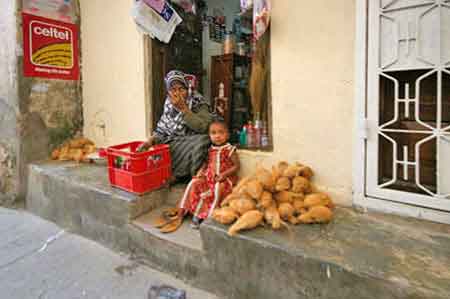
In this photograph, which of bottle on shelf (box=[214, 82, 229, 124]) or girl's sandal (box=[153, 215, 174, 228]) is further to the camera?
bottle on shelf (box=[214, 82, 229, 124])

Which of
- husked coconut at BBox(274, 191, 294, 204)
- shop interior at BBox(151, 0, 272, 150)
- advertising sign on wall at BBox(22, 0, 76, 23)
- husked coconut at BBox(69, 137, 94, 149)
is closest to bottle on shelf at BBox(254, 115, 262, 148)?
shop interior at BBox(151, 0, 272, 150)

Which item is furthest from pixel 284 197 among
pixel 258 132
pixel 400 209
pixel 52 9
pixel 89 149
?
pixel 52 9

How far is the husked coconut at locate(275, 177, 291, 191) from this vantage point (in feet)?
5.90

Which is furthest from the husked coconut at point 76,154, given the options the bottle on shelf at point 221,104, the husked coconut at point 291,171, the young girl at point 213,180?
the husked coconut at point 291,171

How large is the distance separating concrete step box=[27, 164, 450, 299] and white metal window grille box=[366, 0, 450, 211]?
0.22 metres

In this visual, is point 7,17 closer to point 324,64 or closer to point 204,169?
point 204,169

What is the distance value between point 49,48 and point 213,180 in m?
2.52

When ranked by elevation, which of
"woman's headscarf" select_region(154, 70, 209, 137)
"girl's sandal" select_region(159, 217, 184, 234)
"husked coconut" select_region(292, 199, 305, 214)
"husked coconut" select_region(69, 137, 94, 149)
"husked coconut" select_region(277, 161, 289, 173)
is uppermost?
"woman's headscarf" select_region(154, 70, 209, 137)

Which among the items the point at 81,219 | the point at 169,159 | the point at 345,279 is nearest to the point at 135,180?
the point at 169,159

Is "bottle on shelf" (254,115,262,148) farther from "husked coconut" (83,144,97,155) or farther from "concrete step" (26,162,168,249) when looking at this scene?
"husked coconut" (83,144,97,155)

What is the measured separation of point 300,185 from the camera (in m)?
1.83

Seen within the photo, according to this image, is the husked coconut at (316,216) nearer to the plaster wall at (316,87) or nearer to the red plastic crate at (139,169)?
the plaster wall at (316,87)

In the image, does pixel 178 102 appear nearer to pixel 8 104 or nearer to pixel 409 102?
pixel 409 102

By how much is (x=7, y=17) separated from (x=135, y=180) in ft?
7.72
